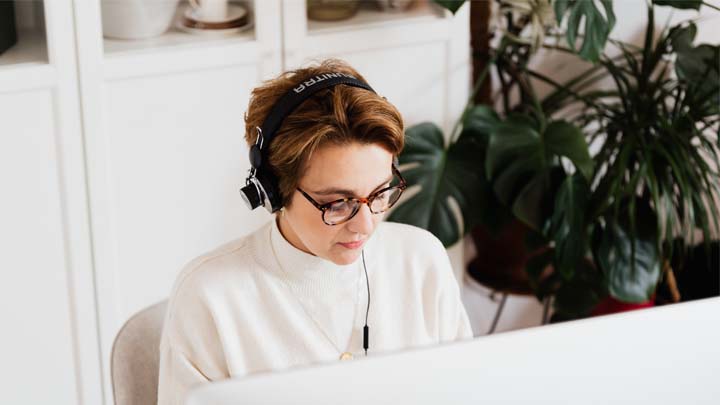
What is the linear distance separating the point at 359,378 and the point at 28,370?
1815mm

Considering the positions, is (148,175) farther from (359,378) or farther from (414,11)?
(359,378)

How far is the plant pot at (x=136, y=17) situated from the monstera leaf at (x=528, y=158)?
2.80 ft

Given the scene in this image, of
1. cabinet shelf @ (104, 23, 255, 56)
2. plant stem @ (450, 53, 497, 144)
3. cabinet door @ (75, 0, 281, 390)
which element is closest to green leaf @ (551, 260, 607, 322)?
plant stem @ (450, 53, 497, 144)

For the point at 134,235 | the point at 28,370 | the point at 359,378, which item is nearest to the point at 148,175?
the point at 134,235

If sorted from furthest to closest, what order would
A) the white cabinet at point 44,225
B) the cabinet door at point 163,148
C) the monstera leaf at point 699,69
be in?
the monstera leaf at point 699,69, the cabinet door at point 163,148, the white cabinet at point 44,225

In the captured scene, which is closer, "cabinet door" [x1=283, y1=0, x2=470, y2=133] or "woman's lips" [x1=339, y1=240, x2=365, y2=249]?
"woman's lips" [x1=339, y1=240, x2=365, y2=249]

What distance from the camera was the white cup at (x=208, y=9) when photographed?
8.23 feet

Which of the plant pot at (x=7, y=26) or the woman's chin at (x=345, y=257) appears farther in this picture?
the plant pot at (x=7, y=26)

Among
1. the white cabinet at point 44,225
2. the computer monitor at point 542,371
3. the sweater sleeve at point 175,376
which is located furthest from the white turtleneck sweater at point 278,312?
the white cabinet at point 44,225

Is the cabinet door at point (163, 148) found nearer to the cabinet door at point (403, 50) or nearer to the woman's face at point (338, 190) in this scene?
the cabinet door at point (403, 50)

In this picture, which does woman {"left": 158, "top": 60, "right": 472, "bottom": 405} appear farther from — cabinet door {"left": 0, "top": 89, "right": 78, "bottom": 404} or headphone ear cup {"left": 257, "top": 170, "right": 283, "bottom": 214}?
cabinet door {"left": 0, "top": 89, "right": 78, "bottom": 404}

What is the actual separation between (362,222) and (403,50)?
1.31m

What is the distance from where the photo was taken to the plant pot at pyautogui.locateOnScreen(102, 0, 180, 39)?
93.7 inches

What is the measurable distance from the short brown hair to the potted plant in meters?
1.13
